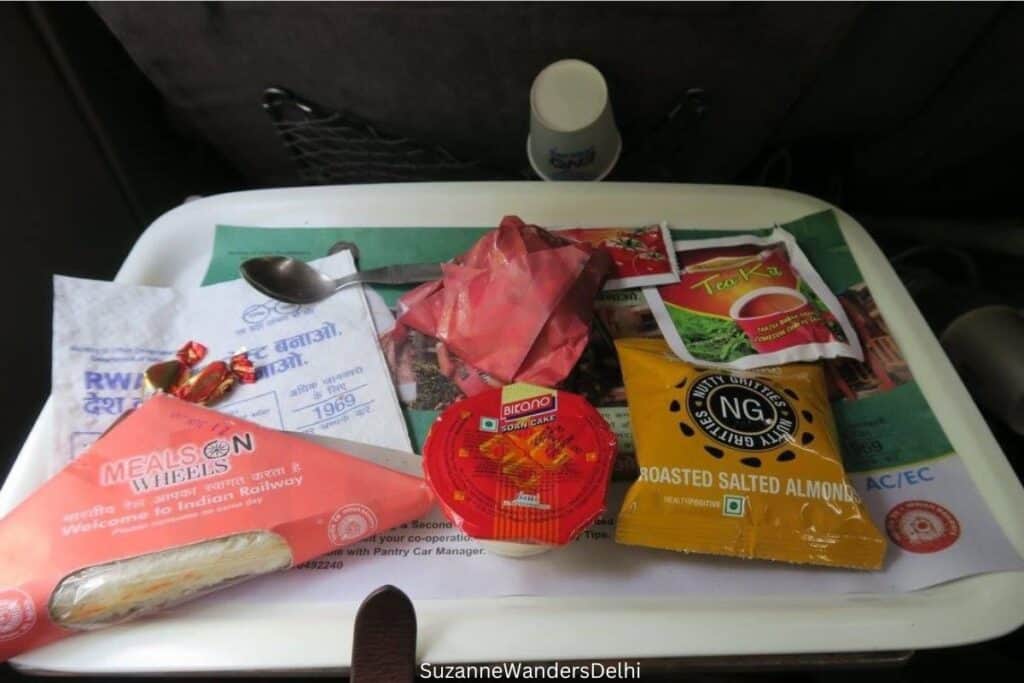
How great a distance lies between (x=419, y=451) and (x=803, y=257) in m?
0.32

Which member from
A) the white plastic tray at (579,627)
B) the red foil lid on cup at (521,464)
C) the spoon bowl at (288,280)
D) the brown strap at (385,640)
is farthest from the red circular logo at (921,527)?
the spoon bowl at (288,280)

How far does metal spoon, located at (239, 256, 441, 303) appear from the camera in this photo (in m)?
0.53

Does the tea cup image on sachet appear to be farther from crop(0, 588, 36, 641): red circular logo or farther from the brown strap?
crop(0, 588, 36, 641): red circular logo

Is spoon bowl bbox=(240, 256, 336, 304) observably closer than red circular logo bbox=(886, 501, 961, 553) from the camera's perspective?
No

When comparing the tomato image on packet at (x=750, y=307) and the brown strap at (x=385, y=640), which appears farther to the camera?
the tomato image on packet at (x=750, y=307)

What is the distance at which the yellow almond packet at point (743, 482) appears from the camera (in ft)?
1.31

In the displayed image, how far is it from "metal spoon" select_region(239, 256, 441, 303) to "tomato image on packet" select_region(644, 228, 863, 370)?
0.18 meters

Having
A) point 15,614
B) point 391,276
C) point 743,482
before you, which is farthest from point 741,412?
point 15,614

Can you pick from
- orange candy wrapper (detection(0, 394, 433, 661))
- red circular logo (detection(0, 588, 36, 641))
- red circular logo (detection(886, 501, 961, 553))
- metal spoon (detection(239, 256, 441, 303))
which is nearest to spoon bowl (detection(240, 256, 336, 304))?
metal spoon (detection(239, 256, 441, 303))

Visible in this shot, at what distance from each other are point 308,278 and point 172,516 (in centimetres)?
21

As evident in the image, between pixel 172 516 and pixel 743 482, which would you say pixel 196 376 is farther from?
pixel 743 482

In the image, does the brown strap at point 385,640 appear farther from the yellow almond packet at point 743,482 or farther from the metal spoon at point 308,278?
the metal spoon at point 308,278

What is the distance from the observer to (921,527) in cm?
42

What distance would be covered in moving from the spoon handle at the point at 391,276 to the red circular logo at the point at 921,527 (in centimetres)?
35
